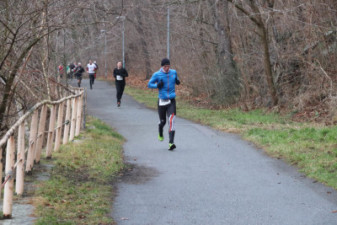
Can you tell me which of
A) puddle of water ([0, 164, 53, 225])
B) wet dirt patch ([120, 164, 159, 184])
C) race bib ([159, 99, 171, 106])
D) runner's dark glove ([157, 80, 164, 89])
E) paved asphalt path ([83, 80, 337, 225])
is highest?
runner's dark glove ([157, 80, 164, 89])

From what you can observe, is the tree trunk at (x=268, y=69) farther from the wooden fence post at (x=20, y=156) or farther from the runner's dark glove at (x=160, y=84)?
the wooden fence post at (x=20, y=156)

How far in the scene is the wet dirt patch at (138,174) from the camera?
9469 millimetres

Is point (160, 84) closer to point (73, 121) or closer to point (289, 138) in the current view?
point (73, 121)

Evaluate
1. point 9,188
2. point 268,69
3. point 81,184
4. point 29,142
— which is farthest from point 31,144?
point 268,69

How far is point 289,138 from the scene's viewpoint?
13.3m

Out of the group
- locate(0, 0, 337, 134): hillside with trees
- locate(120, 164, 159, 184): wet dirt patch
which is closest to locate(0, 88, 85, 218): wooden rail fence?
locate(0, 0, 337, 134): hillside with trees

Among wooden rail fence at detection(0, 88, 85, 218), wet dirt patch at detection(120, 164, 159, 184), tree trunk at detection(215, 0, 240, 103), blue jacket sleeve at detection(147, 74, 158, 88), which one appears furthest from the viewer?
tree trunk at detection(215, 0, 240, 103)

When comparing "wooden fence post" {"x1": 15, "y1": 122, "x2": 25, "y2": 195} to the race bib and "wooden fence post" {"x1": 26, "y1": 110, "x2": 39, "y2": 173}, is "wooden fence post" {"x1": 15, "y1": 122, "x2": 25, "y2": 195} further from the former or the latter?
the race bib

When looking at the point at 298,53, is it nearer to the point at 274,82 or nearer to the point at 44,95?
the point at 274,82

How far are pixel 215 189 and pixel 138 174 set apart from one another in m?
1.90

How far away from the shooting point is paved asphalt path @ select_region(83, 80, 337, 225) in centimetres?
688

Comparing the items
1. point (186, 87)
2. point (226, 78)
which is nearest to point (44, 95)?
point (226, 78)

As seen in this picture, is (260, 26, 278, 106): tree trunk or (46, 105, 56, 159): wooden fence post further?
(260, 26, 278, 106): tree trunk

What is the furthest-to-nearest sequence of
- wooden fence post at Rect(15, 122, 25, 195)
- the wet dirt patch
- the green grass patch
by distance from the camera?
the wet dirt patch < wooden fence post at Rect(15, 122, 25, 195) < the green grass patch
